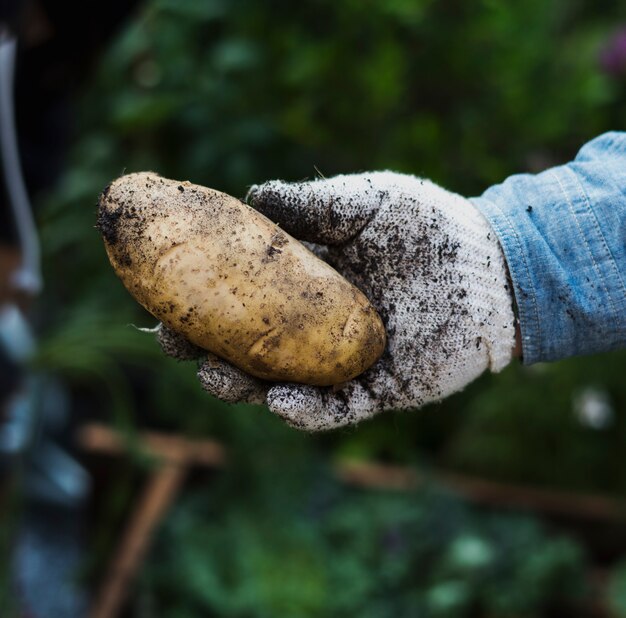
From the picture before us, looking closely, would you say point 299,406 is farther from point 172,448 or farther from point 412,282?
point 172,448

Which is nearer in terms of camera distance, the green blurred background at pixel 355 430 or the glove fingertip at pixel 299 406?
the glove fingertip at pixel 299 406

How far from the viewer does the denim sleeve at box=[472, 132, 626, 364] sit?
1.11 m

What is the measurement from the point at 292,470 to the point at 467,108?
1.46 meters

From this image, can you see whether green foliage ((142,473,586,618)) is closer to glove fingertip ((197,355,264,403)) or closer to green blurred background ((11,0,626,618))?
green blurred background ((11,0,626,618))

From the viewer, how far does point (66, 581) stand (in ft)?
7.82

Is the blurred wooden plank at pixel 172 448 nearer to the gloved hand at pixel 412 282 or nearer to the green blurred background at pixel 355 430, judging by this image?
the green blurred background at pixel 355 430

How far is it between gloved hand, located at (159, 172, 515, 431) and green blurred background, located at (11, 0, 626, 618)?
111 cm

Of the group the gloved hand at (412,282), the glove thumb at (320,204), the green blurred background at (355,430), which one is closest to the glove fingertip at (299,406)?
the gloved hand at (412,282)

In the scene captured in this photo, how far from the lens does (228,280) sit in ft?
3.50

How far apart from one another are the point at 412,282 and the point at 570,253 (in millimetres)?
261

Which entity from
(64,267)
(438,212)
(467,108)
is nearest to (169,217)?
(438,212)

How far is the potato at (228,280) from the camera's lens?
41.5 inches

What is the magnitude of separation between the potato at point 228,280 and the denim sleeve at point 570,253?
294 mm

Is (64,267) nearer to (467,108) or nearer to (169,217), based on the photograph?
(467,108)
